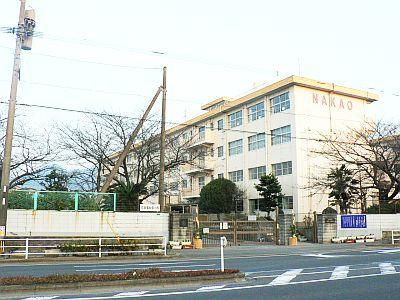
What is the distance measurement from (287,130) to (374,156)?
8853 mm

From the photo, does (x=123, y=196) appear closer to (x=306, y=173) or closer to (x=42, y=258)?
(x=42, y=258)

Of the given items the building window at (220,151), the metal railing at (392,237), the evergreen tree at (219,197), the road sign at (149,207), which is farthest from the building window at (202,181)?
the road sign at (149,207)

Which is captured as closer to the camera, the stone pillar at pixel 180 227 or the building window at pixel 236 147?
the stone pillar at pixel 180 227

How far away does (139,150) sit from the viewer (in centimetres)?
3269

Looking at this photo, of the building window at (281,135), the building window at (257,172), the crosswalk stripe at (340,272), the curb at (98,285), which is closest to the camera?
the curb at (98,285)

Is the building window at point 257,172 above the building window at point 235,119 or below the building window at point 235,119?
below

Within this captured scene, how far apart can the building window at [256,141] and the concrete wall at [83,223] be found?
24677 millimetres

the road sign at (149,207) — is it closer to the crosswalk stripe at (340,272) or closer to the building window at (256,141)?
the crosswalk stripe at (340,272)

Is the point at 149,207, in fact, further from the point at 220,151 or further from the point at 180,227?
the point at 220,151

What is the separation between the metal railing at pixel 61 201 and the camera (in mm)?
22406

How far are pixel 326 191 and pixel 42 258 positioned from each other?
1210 inches

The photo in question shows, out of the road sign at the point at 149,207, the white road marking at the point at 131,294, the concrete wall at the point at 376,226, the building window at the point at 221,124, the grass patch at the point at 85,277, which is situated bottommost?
the white road marking at the point at 131,294

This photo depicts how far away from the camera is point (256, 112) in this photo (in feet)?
161

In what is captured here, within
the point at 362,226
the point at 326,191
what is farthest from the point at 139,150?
the point at 326,191
